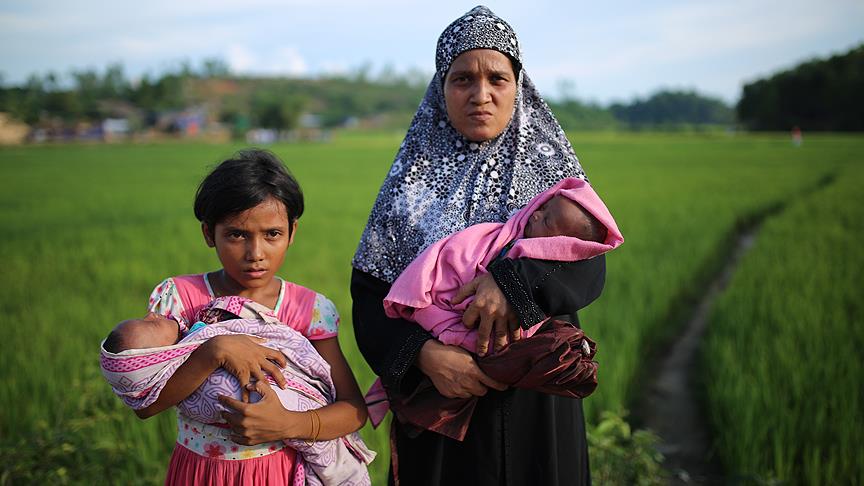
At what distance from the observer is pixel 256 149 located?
1293 millimetres

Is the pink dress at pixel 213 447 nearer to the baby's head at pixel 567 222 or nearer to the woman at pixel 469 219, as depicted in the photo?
the woman at pixel 469 219

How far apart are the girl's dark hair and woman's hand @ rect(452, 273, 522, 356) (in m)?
0.43

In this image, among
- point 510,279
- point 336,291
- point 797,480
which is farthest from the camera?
point 336,291

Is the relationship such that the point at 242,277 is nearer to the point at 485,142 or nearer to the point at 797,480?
the point at 485,142

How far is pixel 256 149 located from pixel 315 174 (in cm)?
1622

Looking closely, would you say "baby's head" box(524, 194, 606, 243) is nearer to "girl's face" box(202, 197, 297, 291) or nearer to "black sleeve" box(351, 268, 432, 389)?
"black sleeve" box(351, 268, 432, 389)

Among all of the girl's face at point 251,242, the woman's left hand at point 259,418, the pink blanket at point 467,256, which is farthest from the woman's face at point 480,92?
the woman's left hand at point 259,418

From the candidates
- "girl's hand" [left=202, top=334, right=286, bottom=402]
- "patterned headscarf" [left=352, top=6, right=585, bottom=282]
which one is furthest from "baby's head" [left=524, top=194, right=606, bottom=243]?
"girl's hand" [left=202, top=334, right=286, bottom=402]

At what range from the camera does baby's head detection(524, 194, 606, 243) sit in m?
1.17

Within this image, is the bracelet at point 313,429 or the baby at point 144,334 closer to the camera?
the baby at point 144,334

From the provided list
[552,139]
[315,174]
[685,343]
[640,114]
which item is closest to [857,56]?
[640,114]

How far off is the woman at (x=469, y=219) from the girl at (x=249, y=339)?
0.46 feet

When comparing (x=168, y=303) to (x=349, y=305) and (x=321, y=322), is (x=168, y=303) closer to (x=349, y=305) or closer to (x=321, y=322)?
(x=321, y=322)

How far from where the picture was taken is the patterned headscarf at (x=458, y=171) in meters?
1.34
